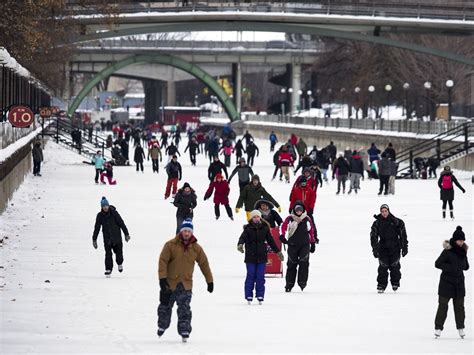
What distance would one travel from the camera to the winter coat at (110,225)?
20.7m

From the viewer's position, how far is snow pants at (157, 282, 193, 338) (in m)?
14.5

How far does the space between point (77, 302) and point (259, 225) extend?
2.33 metres

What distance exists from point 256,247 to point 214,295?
1.53 m

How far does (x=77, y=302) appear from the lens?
59.1 feet

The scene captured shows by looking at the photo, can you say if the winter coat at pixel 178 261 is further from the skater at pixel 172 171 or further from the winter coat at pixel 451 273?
the skater at pixel 172 171

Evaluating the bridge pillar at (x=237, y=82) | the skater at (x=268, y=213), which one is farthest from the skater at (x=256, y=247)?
the bridge pillar at (x=237, y=82)

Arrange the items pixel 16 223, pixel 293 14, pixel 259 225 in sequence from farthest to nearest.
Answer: pixel 293 14, pixel 16 223, pixel 259 225

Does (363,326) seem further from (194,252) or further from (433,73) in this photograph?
(433,73)

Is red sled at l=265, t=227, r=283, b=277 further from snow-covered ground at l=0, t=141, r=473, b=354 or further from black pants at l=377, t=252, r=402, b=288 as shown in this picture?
black pants at l=377, t=252, r=402, b=288

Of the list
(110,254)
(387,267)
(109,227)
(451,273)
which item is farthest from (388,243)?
(110,254)

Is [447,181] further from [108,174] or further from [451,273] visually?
[108,174]

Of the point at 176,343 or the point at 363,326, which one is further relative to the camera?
the point at 363,326

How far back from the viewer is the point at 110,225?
2086 centimetres

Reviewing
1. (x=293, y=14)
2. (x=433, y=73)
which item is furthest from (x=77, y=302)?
(x=433, y=73)
